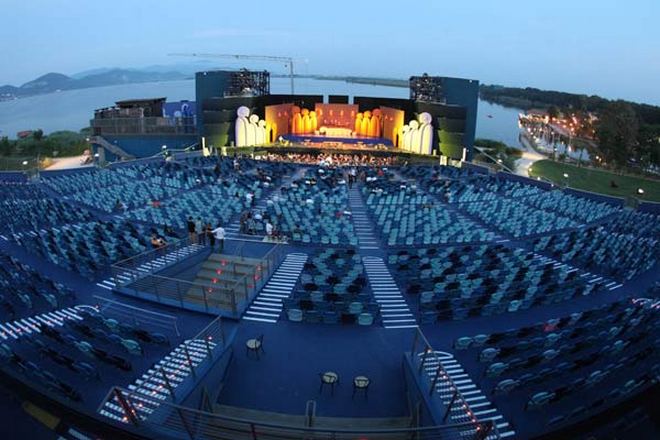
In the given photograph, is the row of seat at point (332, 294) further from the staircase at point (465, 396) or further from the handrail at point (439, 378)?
the staircase at point (465, 396)

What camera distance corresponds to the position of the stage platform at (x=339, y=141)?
46.7 meters

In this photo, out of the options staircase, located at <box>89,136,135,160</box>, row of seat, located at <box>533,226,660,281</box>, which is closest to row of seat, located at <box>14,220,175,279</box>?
row of seat, located at <box>533,226,660,281</box>

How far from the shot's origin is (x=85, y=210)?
21.0m

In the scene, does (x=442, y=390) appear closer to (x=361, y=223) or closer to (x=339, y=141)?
(x=361, y=223)

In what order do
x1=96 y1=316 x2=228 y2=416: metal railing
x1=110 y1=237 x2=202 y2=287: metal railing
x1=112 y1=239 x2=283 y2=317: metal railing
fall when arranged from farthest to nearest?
x1=110 y1=237 x2=202 y2=287: metal railing, x1=112 y1=239 x2=283 y2=317: metal railing, x1=96 y1=316 x2=228 y2=416: metal railing

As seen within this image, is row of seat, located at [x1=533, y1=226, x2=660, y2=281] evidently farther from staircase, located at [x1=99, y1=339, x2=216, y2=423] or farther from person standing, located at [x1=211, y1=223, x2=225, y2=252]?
staircase, located at [x1=99, y1=339, x2=216, y2=423]

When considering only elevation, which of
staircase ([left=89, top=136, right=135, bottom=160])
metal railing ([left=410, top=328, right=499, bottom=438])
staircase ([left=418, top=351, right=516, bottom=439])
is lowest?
staircase ([left=418, top=351, right=516, bottom=439])

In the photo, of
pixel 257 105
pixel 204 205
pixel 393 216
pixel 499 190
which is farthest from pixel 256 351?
pixel 257 105

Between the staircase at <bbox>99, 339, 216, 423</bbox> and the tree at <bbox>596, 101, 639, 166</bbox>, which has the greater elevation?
the tree at <bbox>596, 101, 639, 166</bbox>

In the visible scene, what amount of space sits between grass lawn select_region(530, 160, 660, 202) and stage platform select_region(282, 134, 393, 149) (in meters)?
18.8

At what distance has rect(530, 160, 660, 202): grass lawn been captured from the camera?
128 feet

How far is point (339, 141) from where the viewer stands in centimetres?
4734

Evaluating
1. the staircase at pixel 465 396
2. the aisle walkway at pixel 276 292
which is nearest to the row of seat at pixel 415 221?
the aisle walkway at pixel 276 292

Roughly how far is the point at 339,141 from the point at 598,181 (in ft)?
97.8
